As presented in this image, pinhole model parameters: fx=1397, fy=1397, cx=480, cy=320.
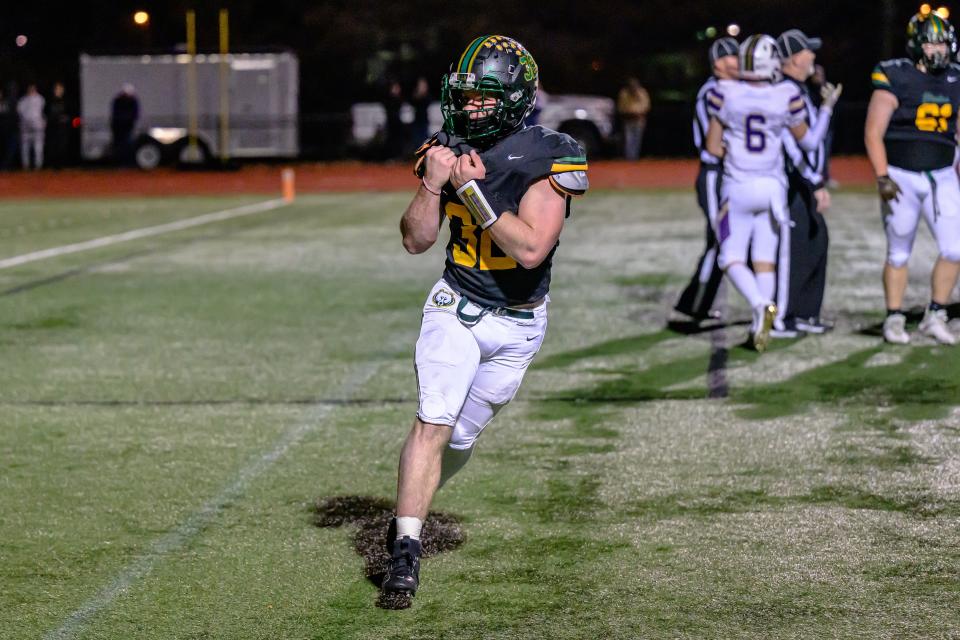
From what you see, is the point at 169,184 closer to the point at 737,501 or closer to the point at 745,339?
the point at 745,339

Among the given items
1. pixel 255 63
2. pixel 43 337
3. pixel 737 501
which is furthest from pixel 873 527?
pixel 255 63

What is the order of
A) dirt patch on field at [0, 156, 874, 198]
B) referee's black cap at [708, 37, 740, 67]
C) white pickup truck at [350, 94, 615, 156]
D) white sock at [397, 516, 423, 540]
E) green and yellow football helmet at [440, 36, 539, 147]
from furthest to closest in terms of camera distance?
white pickup truck at [350, 94, 615, 156] → dirt patch on field at [0, 156, 874, 198] → referee's black cap at [708, 37, 740, 67] → white sock at [397, 516, 423, 540] → green and yellow football helmet at [440, 36, 539, 147]

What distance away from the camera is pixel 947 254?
27.1 feet

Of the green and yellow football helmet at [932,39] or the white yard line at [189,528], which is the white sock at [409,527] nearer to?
the white yard line at [189,528]

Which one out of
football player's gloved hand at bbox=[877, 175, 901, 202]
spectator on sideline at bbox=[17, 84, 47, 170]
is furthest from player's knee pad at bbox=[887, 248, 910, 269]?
spectator on sideline at bbox=[17, 84, 47, 170]

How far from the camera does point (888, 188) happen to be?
816cm

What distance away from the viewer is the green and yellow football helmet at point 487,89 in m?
4.24

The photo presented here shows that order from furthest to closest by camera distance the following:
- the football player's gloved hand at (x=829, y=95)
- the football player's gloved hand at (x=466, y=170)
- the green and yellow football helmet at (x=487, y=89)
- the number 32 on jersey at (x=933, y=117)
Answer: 1. the football player's gloved hand at (x=829, y=95)
2. the number 32 on jersey at (x=933, y=117)
3. the green and yellow football helmet at (x=487, y=89)
4. the football player's gloved hand at (x=466, y=170)

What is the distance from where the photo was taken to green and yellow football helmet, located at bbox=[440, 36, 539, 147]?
4242 mm

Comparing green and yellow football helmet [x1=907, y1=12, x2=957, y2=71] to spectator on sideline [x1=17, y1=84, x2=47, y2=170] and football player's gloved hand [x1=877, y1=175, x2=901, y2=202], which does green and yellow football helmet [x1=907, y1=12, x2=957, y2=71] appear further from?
spectator on sideline [x1=17, y1=84, x2=47, y2=170]

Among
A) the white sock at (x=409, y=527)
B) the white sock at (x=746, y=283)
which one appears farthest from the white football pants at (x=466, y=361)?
the white sock at (x=746, y=283)

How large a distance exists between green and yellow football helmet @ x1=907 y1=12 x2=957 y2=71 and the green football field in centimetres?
171

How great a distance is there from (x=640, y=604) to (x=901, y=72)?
16.3 feet

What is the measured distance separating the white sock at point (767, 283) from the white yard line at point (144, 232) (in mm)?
7420
